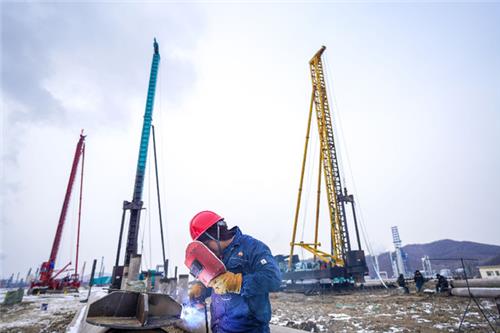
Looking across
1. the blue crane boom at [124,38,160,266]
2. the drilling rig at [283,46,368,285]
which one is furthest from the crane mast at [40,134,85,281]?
the drilling rig at [283,46,368,285]

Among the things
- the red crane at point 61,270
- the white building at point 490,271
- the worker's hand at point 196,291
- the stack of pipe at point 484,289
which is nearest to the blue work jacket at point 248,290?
the worker's hand at point 196,291

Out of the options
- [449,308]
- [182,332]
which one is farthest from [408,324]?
[182,332]

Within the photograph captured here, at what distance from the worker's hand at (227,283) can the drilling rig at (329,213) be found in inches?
661

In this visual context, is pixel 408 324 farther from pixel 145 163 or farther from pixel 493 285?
pixel 145 163

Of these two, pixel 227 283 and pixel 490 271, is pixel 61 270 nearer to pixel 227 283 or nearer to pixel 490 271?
pixel 227 283

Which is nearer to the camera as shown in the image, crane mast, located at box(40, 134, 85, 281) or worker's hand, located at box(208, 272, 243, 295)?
worker's hand, located at box(208, 272, 243, 295)

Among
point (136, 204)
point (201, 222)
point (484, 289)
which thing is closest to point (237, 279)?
point (201, 222)

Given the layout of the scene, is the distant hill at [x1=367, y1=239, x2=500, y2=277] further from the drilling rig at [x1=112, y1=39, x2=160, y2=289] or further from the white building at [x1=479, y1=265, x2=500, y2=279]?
the drilling rig at [x1=112, y1=39, x2=160, y2=289]

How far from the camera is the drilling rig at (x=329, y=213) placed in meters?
17.5

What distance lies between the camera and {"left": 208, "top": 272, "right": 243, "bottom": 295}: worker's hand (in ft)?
6.69

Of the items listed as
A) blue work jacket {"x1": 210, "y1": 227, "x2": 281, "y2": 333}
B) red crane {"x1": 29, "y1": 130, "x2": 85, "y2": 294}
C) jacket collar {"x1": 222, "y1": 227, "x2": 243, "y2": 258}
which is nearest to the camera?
blue work jacket {"x1": 210, "y1": 227, "x2": 281, "y2": 333}

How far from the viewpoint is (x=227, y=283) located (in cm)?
205

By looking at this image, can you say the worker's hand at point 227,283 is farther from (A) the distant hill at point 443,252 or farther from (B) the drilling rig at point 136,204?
(A) the distant hill at point 443,252

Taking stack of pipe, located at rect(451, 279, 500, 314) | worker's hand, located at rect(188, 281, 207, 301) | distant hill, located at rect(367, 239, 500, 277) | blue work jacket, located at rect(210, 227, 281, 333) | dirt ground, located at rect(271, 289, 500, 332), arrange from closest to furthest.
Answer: blue work jacket, located at rect(210, 227, 281, 333), worker's hand, located at rect(188, 281, 207, 301), stack of pipe, located at rect(451, 279, 500, 314), dirt ground, located at rect(271, 289, 500, 332), distant hill, located at rect(367, 239, 500, 277)
